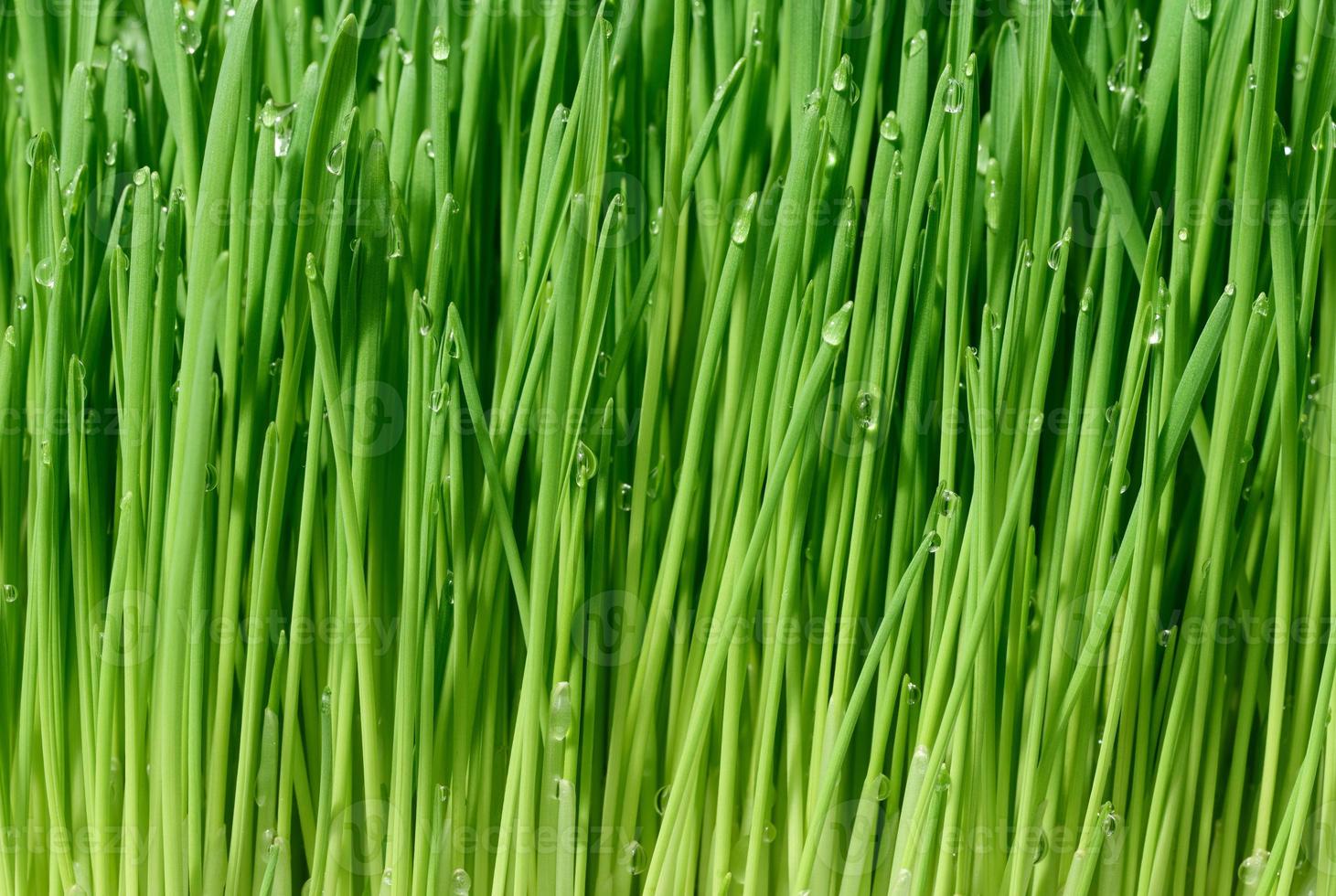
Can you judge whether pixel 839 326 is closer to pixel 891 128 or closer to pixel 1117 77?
pixel 891 128

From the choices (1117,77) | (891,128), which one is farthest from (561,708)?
(1117,77)

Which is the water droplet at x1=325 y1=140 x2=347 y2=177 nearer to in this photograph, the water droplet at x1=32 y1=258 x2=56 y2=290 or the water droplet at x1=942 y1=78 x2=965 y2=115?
the water droplet at x1=32 y1=258 x2=56 y2=290

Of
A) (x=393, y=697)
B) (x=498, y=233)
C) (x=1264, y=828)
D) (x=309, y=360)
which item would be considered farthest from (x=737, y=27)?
(x=1264, y=828)

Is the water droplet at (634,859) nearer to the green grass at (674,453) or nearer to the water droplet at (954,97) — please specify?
the green grass at (674,453)

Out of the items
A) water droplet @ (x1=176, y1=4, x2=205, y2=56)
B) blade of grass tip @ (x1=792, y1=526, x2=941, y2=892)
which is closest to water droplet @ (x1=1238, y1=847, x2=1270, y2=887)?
blade of grass tip @ (x1=792, y1=526, x2=941, y2=892)

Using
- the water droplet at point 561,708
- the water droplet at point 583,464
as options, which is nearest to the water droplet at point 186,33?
the water droplet at point 583,464

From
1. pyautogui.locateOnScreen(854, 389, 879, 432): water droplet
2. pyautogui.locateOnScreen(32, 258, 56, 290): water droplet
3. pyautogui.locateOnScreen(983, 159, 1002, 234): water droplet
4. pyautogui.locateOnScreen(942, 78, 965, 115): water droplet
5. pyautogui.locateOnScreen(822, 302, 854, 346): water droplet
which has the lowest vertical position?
pyautogui.locateOnScreen(854, 389, 879, 432): water droplet
